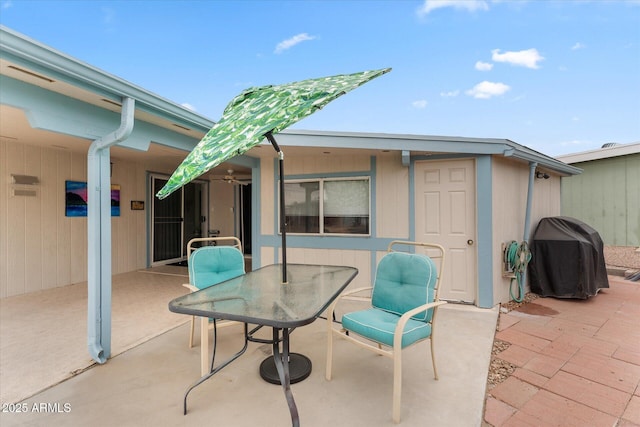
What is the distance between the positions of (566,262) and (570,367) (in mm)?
2591

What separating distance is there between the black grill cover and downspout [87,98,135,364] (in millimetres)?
5618

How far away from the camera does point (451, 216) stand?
4.11m

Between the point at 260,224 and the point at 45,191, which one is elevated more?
the point at 45,191

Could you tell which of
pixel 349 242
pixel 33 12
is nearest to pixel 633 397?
pixel 349 242

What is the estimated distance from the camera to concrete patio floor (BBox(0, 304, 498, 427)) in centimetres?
178

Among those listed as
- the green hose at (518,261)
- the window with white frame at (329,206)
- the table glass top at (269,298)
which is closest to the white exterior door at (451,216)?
the green hose at (518,261)

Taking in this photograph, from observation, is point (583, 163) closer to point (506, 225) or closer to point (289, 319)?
point (506, 225)

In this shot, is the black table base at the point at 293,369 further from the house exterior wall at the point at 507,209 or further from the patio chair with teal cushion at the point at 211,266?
the house exterior wall at the point at 507,209

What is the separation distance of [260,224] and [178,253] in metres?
3.69

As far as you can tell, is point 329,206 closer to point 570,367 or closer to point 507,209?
point 507,209

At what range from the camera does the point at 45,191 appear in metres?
4.75

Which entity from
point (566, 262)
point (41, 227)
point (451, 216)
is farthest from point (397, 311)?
point (41, 227)

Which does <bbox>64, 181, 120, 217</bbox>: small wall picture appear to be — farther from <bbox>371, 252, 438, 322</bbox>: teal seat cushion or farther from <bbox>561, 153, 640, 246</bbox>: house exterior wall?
<bbox>561, 153, 640, 246</bbox>: house exterior wall

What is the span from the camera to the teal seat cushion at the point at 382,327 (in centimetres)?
195
